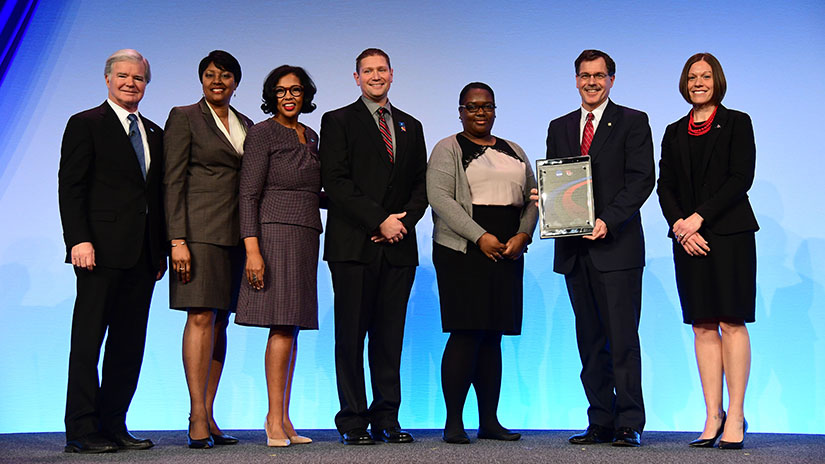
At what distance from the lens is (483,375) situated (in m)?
3.29

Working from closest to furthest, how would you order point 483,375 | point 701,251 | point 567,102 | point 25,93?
point 701,251 → point 483,375 → point 25,93 → point 567,102

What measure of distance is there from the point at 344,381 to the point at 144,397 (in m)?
1.64

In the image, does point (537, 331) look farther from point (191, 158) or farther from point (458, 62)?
point (191, 158)

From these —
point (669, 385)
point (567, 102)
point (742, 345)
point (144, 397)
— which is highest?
point (567, 102)

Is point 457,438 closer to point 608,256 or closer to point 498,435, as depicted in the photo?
point 498,435

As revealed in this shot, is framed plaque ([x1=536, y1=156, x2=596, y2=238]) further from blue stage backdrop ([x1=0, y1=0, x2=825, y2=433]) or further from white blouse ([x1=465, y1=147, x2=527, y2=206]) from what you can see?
blue stage backdrop ([x1=0, y1=0, x2=825, y2=433])

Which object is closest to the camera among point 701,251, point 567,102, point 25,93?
point 701,251

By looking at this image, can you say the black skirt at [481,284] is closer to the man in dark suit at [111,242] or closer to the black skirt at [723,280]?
the black skirt at [723,280]

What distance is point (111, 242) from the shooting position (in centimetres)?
292

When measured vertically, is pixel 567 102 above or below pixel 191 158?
above

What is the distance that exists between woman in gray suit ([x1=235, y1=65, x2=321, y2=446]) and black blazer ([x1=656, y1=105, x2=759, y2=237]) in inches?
55.5

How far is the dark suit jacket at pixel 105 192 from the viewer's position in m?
2.87

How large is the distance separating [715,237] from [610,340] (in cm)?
56

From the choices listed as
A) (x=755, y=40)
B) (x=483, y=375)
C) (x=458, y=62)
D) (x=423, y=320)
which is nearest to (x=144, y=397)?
(x=423, y=320)
